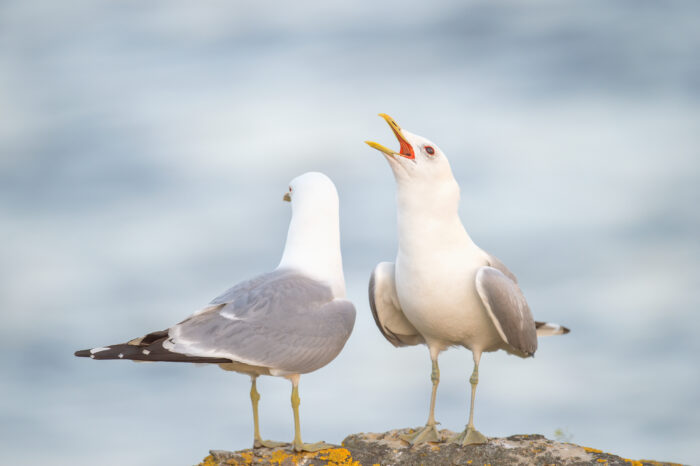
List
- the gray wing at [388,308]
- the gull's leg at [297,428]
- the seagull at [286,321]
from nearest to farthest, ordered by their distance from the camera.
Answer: the seagull at [286,321], the gull's leg at [297,428], the gray wing at [388,308]

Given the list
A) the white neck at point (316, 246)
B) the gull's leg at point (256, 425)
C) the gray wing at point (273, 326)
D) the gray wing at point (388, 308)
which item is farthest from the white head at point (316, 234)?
the gull's leg at point (256, 425)

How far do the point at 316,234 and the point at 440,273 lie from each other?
1.40 metres

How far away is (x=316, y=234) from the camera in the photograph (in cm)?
1070

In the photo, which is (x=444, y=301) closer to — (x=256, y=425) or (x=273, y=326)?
(x=273, y=326)

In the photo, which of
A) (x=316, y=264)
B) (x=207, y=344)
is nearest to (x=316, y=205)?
(x=316, y=264)

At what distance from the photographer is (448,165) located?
1073 cm

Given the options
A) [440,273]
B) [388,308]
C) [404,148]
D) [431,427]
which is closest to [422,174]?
[404,148]

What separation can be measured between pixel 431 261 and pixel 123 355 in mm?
3354

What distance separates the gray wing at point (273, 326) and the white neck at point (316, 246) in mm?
180

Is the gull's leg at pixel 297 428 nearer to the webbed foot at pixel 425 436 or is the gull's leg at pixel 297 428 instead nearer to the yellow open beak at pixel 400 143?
the webbed foot at pixel 425 436

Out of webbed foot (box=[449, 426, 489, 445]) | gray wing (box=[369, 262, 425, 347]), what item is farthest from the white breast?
webbed foot (box=[449, 426, 489, 445])

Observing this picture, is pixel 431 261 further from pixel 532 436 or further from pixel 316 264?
pixel 532 436

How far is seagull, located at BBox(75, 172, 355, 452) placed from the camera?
9.62 metres

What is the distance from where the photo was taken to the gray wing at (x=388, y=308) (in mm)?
11484
